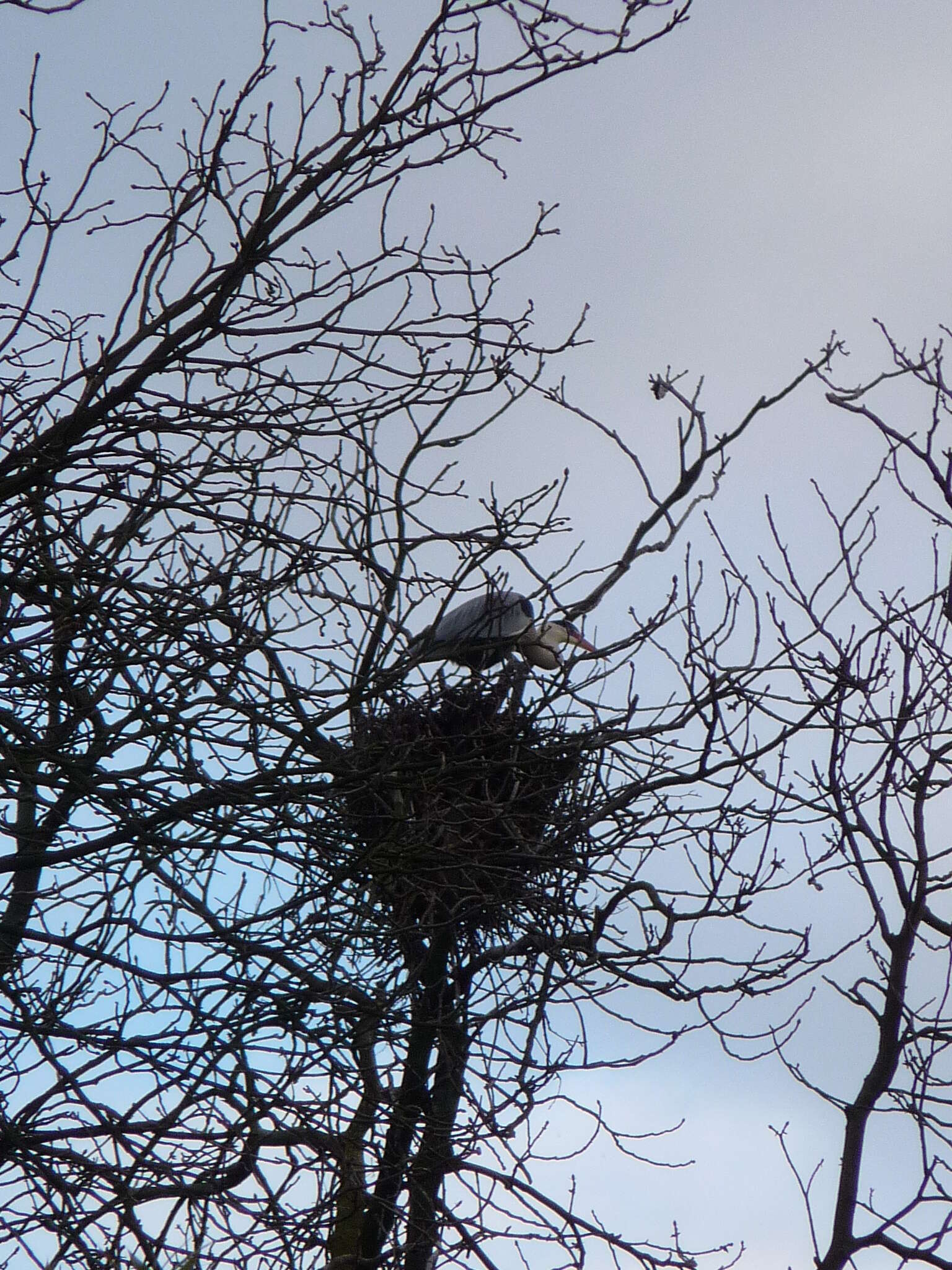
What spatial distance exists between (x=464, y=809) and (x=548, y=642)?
3.14m

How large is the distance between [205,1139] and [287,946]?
570mm

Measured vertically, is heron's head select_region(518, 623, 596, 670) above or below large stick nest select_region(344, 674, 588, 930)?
above

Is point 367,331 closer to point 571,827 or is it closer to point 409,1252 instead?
point 571,827

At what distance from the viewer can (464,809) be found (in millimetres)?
4824

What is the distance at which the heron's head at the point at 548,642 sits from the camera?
15.8 feet

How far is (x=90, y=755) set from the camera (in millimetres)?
3803

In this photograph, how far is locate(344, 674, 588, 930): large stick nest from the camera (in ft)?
12.8

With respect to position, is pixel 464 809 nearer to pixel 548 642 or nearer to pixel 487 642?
pixel 487 642

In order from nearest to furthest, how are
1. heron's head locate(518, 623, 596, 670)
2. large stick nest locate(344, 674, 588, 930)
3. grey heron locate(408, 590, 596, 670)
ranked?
large stick nest locate(344, 674, 588, 930)
grey heron locate(408, 590, 596, 670)
heron's head locate(518, 623, 596, 670)

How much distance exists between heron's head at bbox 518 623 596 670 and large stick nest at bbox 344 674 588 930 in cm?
17

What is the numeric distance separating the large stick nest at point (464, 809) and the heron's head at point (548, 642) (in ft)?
0.55

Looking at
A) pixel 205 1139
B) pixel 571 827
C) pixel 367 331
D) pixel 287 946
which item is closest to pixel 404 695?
pixel 571 827

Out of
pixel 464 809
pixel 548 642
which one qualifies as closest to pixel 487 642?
pixel 464 809

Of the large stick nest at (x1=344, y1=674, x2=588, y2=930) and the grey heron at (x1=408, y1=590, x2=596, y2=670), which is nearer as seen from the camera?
the large stick nest at (x1=344, y1=674, x2=588, y2=930)
